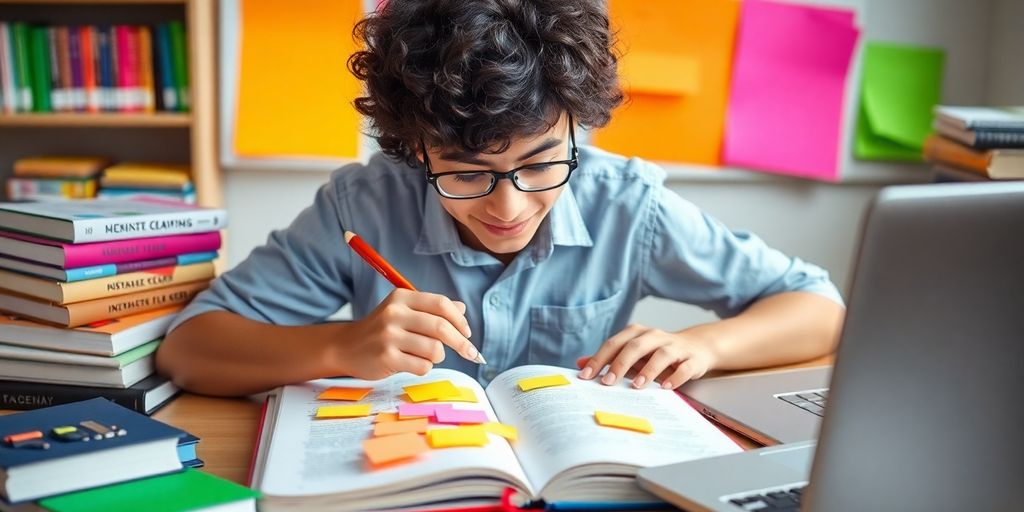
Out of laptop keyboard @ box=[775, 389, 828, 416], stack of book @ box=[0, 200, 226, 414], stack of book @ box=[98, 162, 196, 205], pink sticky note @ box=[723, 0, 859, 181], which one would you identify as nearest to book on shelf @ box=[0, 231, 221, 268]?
stack of book @ box=[0, 200, 226, 414]

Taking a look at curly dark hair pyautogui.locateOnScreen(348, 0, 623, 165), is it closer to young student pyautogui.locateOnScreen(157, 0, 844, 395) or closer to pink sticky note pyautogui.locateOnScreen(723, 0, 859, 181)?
young student pyautogui.locateOnScreen(157, 0, 844, 395)

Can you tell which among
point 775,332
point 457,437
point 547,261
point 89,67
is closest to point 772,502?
point 457,437

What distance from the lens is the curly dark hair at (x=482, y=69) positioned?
110 centimetres

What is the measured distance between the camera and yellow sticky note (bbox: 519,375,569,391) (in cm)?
103

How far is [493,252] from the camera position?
4.44ft

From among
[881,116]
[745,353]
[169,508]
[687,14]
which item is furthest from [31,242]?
[881,116]

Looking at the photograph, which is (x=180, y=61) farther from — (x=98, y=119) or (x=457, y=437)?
(x=457, y=437)

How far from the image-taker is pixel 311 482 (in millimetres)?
800

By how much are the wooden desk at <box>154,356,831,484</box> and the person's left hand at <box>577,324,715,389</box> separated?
10 centimetres

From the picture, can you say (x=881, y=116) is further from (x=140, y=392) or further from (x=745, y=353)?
(x=140, y=392)

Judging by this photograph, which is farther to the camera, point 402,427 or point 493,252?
point 493,252

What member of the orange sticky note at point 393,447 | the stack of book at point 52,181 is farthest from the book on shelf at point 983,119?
the stack of book at point 52,181

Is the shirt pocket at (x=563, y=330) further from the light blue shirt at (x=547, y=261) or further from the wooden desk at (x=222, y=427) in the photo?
the wooden desk at (x=222, y=427)

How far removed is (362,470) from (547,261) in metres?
0.59
